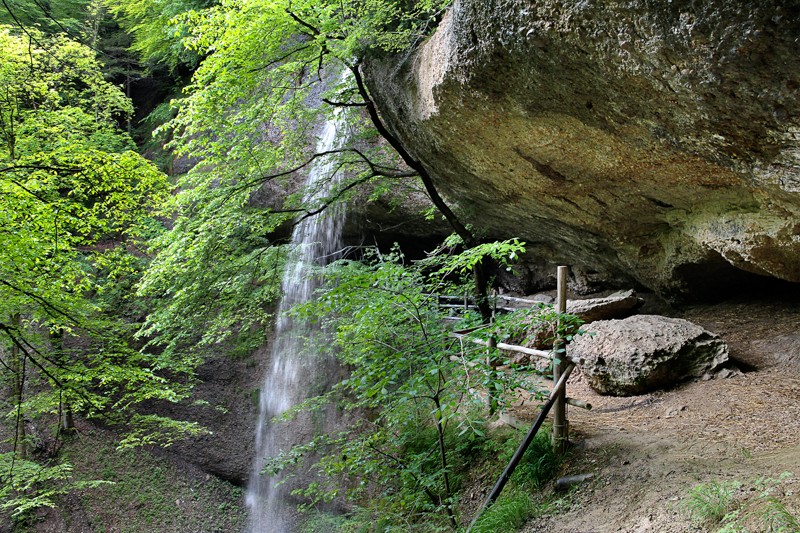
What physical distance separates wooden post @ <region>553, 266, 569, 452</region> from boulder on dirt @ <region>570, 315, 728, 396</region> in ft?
Result: 4.66

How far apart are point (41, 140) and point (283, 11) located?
21.6ft

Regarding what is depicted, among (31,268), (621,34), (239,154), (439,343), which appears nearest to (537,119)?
(621,34)

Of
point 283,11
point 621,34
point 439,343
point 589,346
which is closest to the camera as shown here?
point 621,34

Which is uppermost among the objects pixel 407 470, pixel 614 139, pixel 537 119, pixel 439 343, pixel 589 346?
pixel 537 119

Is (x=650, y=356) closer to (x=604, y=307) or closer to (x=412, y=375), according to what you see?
(x=604, y=307)

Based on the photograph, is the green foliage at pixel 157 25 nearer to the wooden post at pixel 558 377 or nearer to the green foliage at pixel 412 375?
the green foliage at pixel 412 375

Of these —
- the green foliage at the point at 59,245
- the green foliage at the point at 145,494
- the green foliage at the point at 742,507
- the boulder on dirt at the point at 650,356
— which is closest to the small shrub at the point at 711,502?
the green foliage at the point at 742,507

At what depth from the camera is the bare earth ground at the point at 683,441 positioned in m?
4.27

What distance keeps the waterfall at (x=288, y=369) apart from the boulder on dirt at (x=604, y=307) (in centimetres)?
543

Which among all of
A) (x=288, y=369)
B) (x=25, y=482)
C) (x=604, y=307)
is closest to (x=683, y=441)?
(x=604, y=307)

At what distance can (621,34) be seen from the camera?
Answer: 4262 millimetres

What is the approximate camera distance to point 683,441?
5223 millimetres

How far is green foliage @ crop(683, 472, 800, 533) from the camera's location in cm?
334

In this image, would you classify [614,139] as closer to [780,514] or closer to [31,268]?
[780,514]
